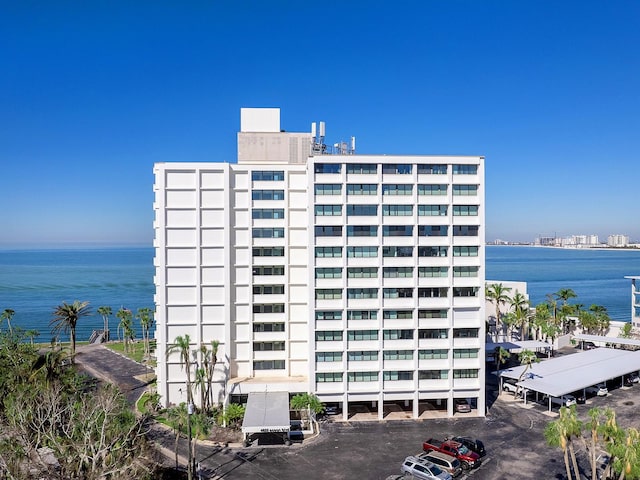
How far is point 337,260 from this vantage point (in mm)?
43000

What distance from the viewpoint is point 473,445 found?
34.6 m

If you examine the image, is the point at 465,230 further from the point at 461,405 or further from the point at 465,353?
the point at 461,405

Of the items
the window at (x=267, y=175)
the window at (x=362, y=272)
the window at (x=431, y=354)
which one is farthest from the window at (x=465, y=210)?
the window at (x=267, y=175)

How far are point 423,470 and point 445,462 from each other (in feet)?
6.91

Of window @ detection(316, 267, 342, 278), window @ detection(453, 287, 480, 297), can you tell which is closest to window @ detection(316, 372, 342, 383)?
window @ detection(316, 267, 342, 278)

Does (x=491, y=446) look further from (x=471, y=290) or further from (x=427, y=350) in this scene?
(x=471, y=290)

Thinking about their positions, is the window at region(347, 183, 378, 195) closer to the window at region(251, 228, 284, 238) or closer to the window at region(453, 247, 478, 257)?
the window at region(251, 228, 284, 238)

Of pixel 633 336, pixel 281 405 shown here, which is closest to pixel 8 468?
pixel 281 405

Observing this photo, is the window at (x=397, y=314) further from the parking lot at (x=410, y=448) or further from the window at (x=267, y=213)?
the window at (x=267, y=213)

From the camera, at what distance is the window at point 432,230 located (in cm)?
4359

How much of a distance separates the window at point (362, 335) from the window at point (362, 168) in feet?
51.8

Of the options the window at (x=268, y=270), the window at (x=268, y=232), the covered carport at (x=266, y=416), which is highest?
the window at (x=268, y=232)

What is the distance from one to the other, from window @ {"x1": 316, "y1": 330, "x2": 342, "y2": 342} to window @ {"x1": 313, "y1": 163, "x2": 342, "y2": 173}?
15.8 m

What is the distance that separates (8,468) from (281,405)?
20994mm
